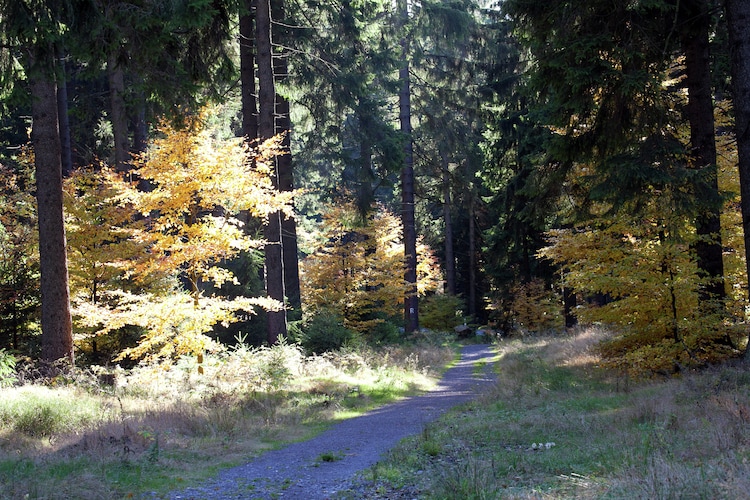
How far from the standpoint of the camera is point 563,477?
5371 mm

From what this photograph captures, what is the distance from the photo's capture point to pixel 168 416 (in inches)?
366

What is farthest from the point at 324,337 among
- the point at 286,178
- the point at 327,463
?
the point at 327,463

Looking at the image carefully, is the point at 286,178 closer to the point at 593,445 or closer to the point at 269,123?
the point at 269,123

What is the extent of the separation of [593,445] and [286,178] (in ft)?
45.8

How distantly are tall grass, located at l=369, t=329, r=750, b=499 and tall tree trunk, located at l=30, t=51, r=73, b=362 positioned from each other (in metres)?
7.71

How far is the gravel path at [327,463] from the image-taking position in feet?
20.0

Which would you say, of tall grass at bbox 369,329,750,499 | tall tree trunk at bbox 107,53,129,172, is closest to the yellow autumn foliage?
tall tree trunk at bbox 107,53,129,172

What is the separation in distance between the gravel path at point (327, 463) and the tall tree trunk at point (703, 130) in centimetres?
522

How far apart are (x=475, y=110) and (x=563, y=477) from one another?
25.4 metres

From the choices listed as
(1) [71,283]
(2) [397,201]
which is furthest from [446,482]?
(2) [397,201]

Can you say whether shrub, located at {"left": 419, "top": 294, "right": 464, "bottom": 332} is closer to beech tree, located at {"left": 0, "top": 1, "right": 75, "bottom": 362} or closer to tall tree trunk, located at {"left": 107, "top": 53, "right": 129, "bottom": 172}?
tall tree trunk, located at {"left": 107, "top": 53, "right": 129, "bottom": 172}

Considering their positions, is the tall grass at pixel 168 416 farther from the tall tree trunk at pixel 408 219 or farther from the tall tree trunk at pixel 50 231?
the tall tree trunk at pixel 408 219

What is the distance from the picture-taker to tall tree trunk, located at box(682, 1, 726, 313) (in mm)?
10969

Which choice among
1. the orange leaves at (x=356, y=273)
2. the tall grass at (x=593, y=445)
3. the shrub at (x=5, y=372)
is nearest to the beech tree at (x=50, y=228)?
the shrub at (x=5, y=372)
